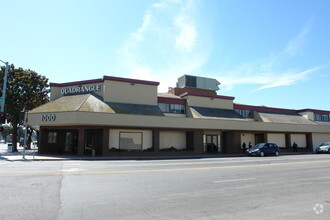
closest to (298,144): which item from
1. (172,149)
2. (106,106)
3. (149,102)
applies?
(172,149)

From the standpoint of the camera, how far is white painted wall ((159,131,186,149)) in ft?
104

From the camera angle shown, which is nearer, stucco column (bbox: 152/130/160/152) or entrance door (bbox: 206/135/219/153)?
stucco column (bbox: 152/130/160/152)

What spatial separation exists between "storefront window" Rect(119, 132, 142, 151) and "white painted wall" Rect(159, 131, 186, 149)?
3.32 m

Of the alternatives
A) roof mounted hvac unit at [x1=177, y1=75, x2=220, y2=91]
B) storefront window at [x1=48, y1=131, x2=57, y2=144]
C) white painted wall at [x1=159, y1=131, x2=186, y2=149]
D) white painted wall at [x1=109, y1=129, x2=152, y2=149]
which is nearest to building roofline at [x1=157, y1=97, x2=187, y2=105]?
white painted wall at [x1=159, y1=131, x2=186, y2=149]

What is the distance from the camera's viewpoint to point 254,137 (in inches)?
1547

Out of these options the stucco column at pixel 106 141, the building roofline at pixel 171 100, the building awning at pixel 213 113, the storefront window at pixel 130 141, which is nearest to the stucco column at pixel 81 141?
the stucco column at pixel 106 141

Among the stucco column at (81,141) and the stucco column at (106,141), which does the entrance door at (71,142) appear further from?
the stucco column at (106,141)

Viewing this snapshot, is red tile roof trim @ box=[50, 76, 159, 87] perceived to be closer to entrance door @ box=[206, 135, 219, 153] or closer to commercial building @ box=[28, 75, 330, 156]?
commercial building @ box=[28, 75, 330, 156]

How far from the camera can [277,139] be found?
40.4 meters

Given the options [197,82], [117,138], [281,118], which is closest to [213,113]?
[197,82]

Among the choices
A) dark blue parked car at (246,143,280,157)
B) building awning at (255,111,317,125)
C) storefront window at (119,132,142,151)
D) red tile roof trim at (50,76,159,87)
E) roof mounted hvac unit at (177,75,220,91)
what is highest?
roof mounted hvac unit at (177,75,220,91)

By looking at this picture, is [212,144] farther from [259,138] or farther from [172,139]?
[259,138]

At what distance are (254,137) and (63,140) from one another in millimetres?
28139

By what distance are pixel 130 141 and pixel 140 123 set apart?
3.04 metres
